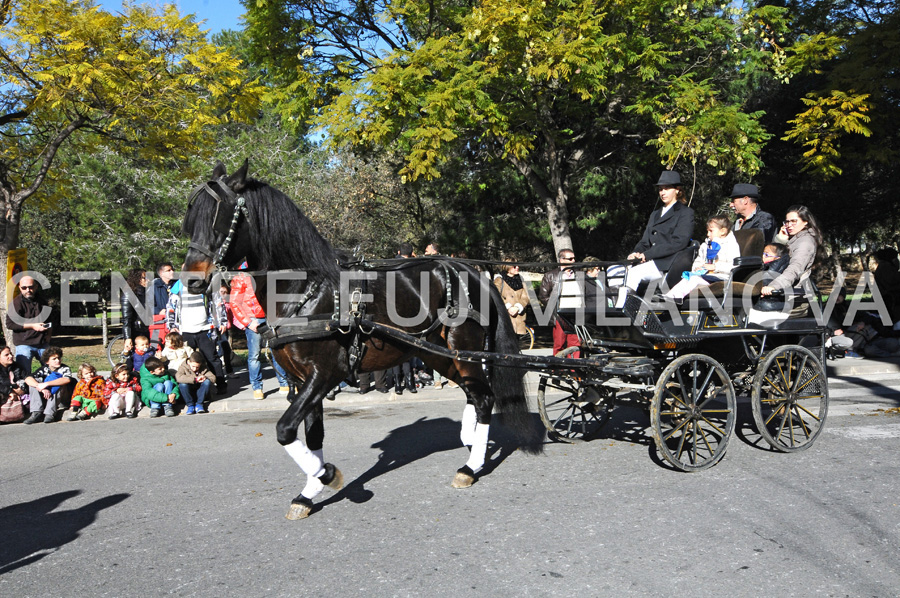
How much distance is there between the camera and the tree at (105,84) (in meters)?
11.6

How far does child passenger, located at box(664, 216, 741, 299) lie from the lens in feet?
21.1

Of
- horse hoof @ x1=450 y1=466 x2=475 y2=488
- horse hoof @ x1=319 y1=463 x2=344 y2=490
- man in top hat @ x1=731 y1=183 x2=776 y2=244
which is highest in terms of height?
man in top hat @ x1=731 y1=183 x2=776 y2=244

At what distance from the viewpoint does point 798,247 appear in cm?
648

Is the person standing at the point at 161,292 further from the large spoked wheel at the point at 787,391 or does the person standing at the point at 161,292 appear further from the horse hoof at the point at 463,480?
the large spoked wheel at the point at 787,391

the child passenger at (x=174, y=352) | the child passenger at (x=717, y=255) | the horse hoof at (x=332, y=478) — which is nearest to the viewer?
the horse hoof at (x=332, y=478)

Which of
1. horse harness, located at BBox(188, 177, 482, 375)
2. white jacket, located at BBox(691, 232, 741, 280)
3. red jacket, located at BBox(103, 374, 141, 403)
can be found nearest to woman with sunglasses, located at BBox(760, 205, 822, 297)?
white jacket, located at BBox(691, 232, 741, 280)

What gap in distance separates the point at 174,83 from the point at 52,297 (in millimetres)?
16777

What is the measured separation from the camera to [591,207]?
56.6ft

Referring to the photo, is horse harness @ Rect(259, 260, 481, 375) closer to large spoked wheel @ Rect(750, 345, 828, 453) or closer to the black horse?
the black horse

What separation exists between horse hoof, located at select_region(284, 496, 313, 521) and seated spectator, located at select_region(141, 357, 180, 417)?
4975 millimetres

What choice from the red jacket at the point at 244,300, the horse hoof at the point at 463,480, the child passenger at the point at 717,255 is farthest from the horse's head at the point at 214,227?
the child passenger at the point at 717,255

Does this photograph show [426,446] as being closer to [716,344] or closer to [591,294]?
[591,294]

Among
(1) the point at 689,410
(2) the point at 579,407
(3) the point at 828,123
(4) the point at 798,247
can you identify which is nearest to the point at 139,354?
(2) the point at 579,407

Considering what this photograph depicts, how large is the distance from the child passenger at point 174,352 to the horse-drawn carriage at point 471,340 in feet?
16.2
